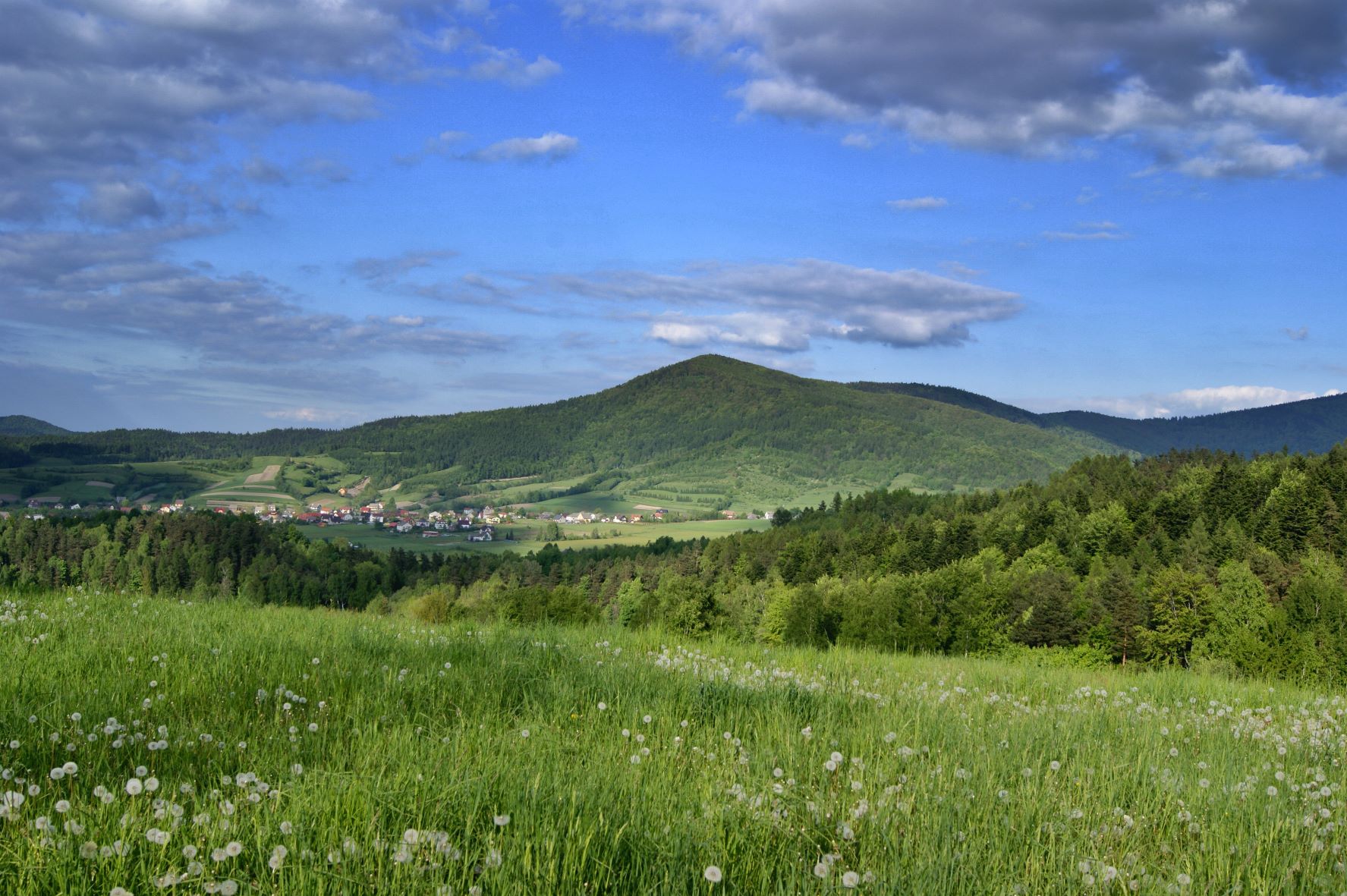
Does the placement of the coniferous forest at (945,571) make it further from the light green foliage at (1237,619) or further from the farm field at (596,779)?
the farm field at (596,779)

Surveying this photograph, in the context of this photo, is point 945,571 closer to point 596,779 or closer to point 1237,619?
point 1237,619

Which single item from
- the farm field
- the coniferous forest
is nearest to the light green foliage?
the coniferous forest

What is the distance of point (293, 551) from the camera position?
120 meters

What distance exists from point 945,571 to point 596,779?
63544 millimetres

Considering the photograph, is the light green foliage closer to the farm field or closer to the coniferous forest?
the coniferous forest

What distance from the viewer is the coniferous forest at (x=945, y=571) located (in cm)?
3853

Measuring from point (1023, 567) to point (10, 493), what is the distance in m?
209

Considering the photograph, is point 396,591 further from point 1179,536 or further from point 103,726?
point 103,726

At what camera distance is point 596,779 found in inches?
172

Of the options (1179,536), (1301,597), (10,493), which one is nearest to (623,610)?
(1179,536)

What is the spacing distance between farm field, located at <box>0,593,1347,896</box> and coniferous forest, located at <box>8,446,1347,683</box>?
5.75 metres

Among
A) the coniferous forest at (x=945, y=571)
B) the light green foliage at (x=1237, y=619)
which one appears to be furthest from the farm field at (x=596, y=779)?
the light green foliage at (x=1237, y=619)

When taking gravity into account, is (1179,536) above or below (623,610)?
above

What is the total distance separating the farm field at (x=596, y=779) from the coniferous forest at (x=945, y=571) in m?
5.75
